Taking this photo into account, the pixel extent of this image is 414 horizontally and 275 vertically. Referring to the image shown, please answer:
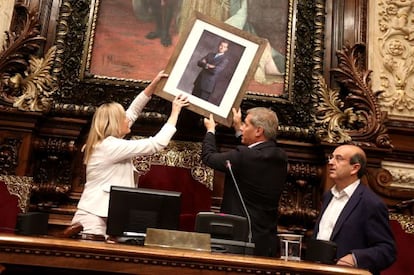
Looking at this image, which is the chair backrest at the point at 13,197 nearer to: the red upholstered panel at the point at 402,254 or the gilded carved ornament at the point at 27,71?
the gilded carved ornament at the point at 27,71

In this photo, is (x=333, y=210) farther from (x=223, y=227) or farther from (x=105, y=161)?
(x=105, y=161)

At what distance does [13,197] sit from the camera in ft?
12.3

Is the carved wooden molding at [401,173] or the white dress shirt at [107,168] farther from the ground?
the carved wooden molding at [401,173]

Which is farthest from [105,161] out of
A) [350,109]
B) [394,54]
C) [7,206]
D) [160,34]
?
[394,54]

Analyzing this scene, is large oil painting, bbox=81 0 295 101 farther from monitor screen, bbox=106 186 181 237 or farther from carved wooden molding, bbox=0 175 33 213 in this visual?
monitor screen, bbox=106 186 181 237

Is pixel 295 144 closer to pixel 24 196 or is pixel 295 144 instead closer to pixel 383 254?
pixel 383 254

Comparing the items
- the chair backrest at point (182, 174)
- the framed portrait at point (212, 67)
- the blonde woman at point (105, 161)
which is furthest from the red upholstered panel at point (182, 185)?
the blonde woman at point (105, 161)

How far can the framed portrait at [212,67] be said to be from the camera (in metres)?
3.66

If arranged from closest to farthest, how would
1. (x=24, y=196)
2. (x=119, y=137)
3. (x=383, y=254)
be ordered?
1. (x=383, y=254)
2. (x=119, y=137)
3. (x=24, y=196)

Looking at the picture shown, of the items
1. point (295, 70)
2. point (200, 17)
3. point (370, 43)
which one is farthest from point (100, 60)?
point (370, 43)

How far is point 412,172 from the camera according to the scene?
166 inches

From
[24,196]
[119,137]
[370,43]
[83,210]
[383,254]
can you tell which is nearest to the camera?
[383,254]

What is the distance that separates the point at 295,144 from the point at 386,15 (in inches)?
60.7

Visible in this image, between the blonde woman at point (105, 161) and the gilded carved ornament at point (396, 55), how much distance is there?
2.13m
